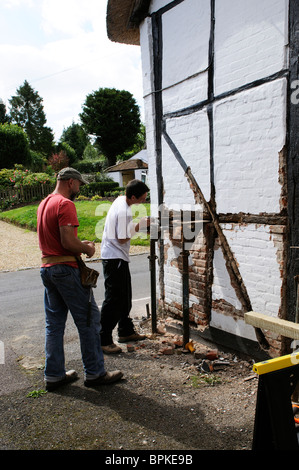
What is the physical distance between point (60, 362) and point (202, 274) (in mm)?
1784

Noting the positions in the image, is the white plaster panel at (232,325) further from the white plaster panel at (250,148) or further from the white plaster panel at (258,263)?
the white plaster panel at (250,148)

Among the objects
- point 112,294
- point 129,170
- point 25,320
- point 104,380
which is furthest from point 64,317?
point 129,170

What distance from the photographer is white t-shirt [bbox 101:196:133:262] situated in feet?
13.6

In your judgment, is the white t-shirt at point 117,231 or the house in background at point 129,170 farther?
the house in background at point 129,170

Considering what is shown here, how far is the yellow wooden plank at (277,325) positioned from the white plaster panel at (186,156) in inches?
81.7

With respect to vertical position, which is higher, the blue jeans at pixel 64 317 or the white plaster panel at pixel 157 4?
the white plaster panel at pixel 157 4

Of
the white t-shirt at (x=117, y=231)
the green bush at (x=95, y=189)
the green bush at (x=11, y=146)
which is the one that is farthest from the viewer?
the green bush at (x=11, y=146)

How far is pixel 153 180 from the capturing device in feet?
16.7

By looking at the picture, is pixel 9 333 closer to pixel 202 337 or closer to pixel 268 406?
pixel 202 337

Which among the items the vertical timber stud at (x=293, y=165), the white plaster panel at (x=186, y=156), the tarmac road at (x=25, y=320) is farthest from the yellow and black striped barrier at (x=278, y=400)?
the white plaster panel at (x=186, y=156)

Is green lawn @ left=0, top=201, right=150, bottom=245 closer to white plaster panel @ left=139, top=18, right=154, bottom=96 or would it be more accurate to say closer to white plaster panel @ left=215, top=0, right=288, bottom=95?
white plaster panel @ left=139, top=18, right=154, bottom=96

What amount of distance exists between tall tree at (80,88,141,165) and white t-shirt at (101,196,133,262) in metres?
48.3

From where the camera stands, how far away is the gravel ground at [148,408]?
2.65 meters
